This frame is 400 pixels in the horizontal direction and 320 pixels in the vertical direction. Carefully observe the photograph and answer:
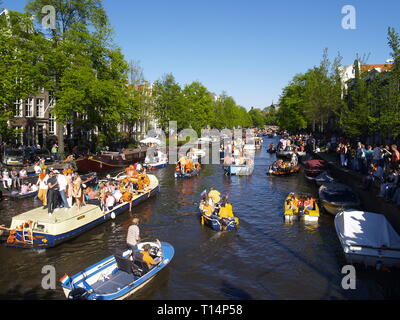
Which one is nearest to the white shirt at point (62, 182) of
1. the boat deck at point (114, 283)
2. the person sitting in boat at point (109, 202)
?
the person sitting in boat at point (109, 202)

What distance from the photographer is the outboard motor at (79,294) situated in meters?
9.91

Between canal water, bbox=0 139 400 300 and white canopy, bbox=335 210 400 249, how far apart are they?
974mm

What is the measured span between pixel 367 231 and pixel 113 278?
33.4ft

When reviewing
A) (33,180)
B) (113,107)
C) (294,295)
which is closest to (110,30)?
(113,107)

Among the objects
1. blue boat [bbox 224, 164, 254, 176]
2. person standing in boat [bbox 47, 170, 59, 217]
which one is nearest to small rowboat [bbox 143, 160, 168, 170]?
blue boat [bbox 224, 164, 254, 176]

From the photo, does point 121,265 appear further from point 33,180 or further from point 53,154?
point 53,154

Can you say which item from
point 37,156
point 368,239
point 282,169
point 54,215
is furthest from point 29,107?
point 368,239

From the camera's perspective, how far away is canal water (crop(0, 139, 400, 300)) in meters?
11.8

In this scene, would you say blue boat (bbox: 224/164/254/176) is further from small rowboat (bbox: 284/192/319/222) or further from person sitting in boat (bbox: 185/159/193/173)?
small rowboat (bbox: 284/192/319/222)

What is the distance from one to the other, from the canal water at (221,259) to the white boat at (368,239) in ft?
1.60

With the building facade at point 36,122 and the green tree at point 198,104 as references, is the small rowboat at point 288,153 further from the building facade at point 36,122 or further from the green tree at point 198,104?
the building facade at point 36,122

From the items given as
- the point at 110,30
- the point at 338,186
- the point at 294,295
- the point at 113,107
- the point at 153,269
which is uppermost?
the point at 110,30

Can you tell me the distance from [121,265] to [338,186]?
15550 mm

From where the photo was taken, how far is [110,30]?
40188mm
